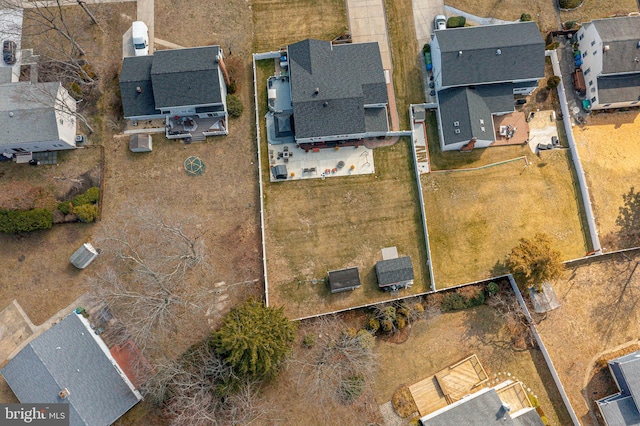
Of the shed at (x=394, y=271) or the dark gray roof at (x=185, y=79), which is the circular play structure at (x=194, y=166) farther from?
the shed at (x=394, y=271)

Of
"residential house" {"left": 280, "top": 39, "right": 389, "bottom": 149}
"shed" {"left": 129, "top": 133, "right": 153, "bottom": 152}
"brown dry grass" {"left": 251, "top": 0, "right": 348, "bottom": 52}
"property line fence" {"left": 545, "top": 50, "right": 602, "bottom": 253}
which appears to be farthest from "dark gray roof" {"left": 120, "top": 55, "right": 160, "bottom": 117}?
"property line fence" {"left": 545, "top": 50, "right": 602, "bottom": 253}

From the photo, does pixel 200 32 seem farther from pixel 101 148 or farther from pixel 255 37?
pixel 101 148

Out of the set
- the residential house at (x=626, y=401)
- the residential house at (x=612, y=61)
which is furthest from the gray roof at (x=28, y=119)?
the residential house at (x=626, y=401)

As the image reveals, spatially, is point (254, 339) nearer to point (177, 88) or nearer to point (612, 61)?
point (177, 88)

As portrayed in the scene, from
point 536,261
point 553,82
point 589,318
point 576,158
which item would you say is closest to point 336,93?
point 553,82

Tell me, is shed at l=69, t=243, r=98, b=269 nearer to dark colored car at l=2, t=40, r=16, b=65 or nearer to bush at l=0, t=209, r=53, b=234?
bush at l=0, t=209, r=53, b=234

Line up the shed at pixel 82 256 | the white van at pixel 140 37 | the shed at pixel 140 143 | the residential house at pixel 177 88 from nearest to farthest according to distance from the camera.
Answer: the shed at pixel 82 256, the residential house at pixel 177 88, the shed at pixel 140 143, the white van at pixel 140 37

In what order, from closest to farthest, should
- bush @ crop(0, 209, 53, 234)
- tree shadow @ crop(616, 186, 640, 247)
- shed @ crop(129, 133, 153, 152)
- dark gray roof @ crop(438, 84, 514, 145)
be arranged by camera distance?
bush @ crop(0, 209, 53, 234), dark gray roof @ crop(438, 84, 514, 145), shed @ crop(129, 133, 153, 152), tree shadow @ crop(616, 186, 640, 247)
